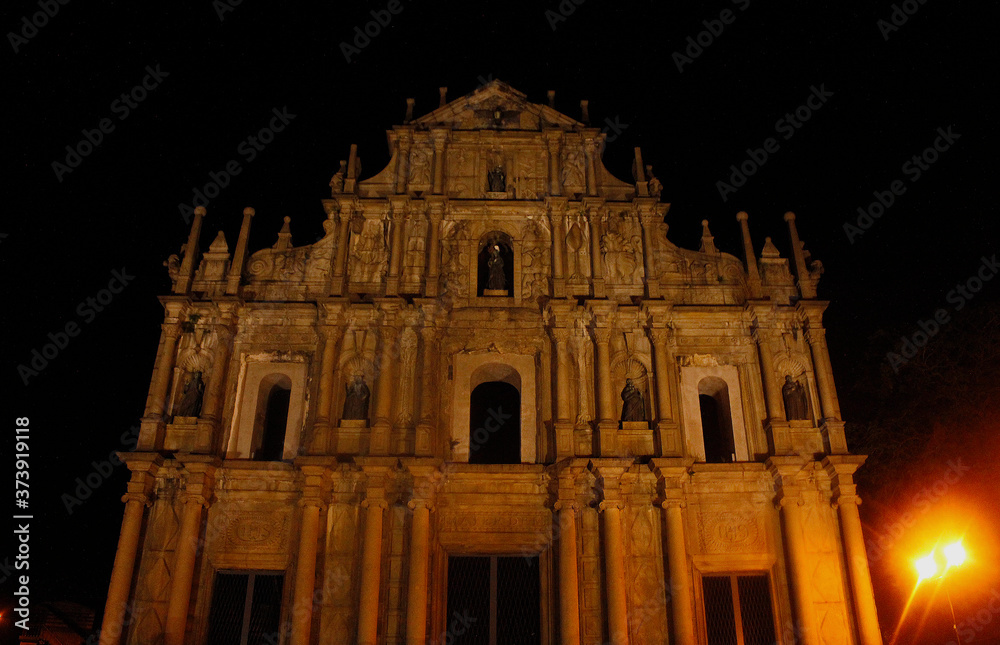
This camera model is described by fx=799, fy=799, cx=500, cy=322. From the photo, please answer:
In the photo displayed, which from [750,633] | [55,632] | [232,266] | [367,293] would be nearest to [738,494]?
[750,633]

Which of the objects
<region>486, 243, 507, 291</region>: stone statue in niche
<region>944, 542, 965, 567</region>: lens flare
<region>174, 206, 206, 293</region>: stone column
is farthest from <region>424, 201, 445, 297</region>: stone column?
<region>944, 542, 965, 567</region>: lens flare

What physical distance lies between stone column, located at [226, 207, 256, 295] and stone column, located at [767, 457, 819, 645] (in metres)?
13.3

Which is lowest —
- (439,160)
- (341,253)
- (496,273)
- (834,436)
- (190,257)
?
(834,436)

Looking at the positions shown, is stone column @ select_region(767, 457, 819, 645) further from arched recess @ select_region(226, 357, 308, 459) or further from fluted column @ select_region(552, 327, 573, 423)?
arched recess @ select_region(226, 357, 308, 459)

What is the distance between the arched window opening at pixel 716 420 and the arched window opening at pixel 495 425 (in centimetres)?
472

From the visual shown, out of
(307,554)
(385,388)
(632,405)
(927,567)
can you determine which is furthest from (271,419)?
(927,567)

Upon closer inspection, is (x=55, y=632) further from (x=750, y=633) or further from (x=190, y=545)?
(x=750, y=633)

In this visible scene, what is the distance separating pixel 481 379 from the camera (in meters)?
19.9

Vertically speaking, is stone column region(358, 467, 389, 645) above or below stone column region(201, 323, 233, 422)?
below

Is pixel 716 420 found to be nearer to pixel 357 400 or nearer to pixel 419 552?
pixel 419 552

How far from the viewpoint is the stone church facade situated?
16438mm

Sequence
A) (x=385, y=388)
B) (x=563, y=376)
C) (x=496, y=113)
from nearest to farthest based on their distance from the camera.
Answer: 1. (x=385, y=388)
2. (x=563, y=376)
3. (x=496, y=113)

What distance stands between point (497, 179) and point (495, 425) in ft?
22.0

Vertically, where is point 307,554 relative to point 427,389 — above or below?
below
